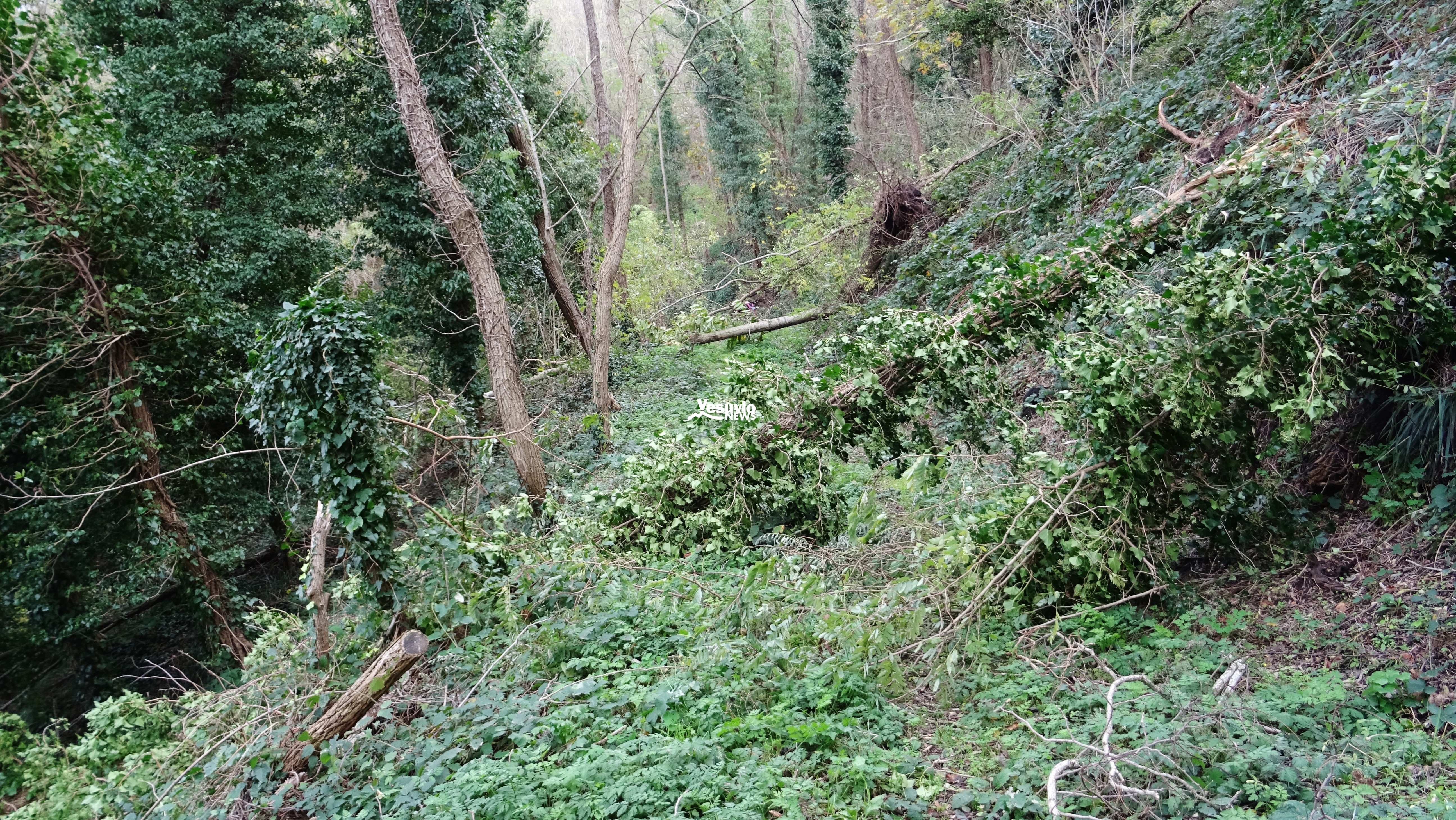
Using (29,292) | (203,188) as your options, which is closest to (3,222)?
(29,292)

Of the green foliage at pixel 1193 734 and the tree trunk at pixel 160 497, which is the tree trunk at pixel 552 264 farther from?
the green foliage at pixel 1193 734

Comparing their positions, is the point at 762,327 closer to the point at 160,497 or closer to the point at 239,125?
the point at 239,125

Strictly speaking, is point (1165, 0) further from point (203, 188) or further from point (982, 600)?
point (203, 188)

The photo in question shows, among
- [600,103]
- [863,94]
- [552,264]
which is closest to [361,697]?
[552,264]

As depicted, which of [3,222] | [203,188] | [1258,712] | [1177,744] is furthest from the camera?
[203,188]

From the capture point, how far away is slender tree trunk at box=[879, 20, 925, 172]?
1905cm

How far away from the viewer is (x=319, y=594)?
4.92 meters

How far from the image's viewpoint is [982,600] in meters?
4.21

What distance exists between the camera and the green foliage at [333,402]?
203 inches

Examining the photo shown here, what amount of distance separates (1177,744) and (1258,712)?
0.49 meters

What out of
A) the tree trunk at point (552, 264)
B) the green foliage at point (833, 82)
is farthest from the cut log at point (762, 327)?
the green foliage at point (833, 82)

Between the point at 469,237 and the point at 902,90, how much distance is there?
15735mm

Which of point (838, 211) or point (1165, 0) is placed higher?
point (1165, 0)

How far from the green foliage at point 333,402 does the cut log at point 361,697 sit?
0.91m
